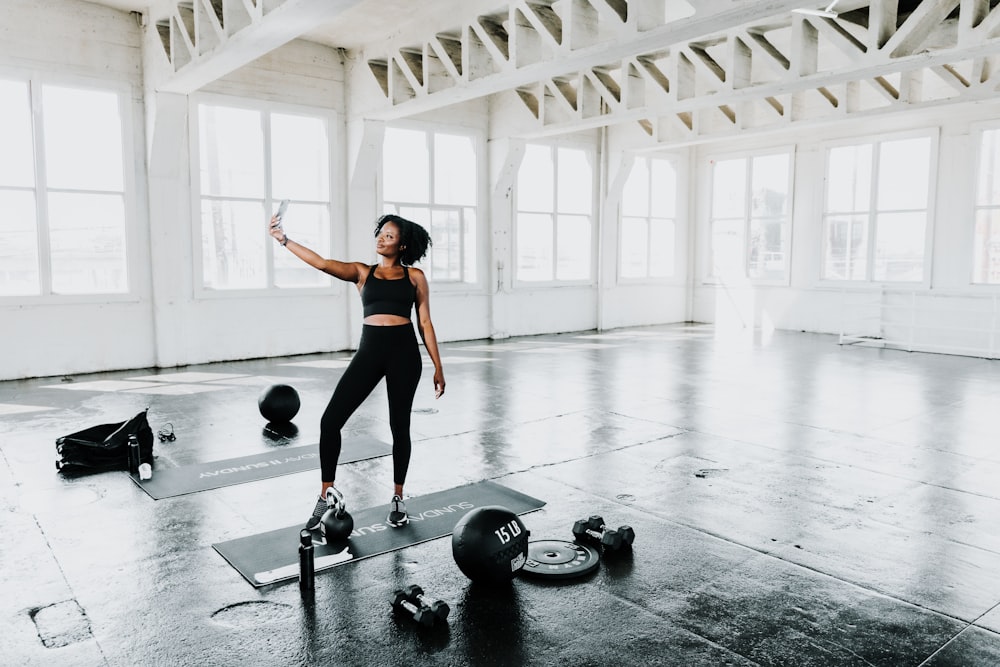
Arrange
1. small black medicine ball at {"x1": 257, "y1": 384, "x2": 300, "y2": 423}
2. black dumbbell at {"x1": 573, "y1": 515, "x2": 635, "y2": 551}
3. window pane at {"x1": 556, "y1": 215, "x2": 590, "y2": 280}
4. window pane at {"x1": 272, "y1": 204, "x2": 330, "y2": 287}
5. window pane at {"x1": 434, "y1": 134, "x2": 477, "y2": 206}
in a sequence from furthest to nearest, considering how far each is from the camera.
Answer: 1. window pane at {"x1": 556, "y1": 215, "x2": 590, "y2": 280}
2. window pane at {"x1": 434, "y1": 134, "x2": 477, "y2": 206}
3. window pane at {"x1": 272, "y1": 204, "x2": 330, "y2": 287}
4. small black medicine ball at {"x1": 257, "y1": 384, "x2": 300, "y2": 423}
5. black dumbbell at {"x1": 573, "y1": 515, "x2": 635, "y2": 551}

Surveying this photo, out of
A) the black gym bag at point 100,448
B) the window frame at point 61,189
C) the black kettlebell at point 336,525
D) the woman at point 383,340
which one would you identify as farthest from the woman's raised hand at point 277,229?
the window frame at point 61,189

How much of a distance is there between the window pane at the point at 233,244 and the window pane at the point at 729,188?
9942mm

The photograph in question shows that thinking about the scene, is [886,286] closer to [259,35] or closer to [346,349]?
[346,349]

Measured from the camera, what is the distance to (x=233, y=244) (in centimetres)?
1097

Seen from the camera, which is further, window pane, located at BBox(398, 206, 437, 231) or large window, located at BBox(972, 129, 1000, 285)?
window pane, located at BBox(398, 206, 437, 231)

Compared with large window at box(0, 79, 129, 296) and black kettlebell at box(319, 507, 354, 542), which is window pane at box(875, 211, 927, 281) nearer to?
black kettlebell at box(319, 507, 354, 542)

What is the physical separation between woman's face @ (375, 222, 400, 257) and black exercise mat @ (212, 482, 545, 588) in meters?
1.59

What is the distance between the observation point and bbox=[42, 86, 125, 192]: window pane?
9.46 metres

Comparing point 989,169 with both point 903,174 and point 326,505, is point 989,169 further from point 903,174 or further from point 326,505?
point 326,505

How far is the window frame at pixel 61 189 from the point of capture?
9289 millimetres

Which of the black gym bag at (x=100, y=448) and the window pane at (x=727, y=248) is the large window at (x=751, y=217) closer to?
the window pane at (x=727, y=248)

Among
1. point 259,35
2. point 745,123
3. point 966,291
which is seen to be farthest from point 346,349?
point 966,291

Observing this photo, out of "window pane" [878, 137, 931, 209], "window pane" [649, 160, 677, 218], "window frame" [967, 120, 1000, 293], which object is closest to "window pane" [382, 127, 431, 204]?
"window pane" [649, 160, 677, 218]

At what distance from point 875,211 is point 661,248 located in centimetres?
445
